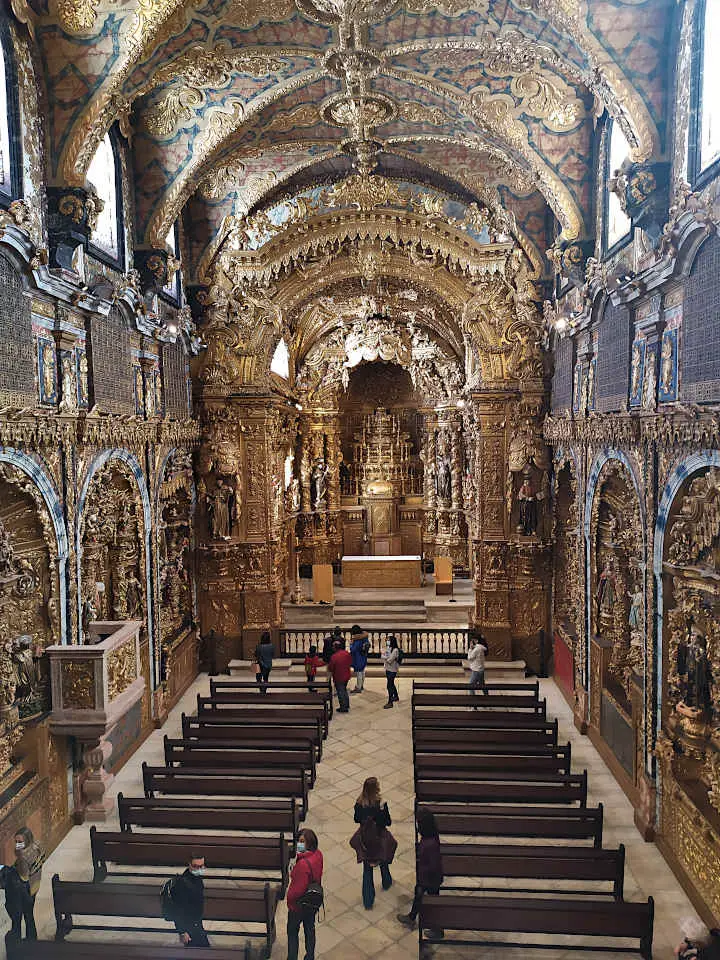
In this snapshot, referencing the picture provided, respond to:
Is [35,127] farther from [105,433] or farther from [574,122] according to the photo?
[574,122]

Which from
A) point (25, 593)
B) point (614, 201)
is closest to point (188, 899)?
point (25, 593)

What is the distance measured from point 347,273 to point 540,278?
187 inches

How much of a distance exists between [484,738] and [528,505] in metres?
5.96

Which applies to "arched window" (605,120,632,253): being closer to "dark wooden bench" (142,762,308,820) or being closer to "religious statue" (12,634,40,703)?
"dark wooden bench" (142,762,308,820)

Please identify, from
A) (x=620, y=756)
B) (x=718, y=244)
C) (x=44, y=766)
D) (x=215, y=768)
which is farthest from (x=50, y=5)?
(x=620, y=756)

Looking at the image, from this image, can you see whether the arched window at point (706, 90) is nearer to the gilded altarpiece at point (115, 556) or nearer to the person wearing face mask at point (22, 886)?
the gilded altarpiece at point (115, 556)

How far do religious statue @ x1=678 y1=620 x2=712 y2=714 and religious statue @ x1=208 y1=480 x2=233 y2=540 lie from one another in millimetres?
10463

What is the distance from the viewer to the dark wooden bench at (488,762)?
30.4ft

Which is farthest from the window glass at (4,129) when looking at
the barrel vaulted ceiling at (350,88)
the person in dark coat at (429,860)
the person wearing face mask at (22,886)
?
the person in dark coat at (429,860)

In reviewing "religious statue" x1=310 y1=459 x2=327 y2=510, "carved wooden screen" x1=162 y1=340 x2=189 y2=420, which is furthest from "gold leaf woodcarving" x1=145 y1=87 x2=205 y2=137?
"religious statue" x1=310 y1=459 x2=327 y2=510

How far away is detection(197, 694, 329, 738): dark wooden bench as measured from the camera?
11.3 metres

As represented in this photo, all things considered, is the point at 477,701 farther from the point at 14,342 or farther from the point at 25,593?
the point at 14,342

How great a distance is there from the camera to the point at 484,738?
10398 millimetres

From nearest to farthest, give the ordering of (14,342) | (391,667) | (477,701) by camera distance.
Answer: (14,342), (477,701), (391,667)
